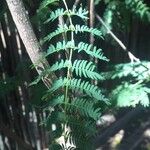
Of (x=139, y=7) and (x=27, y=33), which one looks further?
(x=139, y=7)

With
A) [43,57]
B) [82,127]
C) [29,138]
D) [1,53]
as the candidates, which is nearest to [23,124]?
[29,138]

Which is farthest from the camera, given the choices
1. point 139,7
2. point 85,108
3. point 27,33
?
point 139,7

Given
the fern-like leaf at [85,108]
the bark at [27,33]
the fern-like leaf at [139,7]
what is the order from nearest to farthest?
the fern-like leaf at [85,108] < the bark at [27,33] < the fern-like leaf at [139,7]

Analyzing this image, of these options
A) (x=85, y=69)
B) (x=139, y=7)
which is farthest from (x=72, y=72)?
(x=139, y=7)

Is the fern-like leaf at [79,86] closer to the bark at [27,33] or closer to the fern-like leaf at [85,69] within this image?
the fern-like leaf at [85,69]

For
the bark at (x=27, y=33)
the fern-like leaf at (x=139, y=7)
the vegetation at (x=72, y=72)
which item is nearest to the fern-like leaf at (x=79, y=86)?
the vegetation at (x=72, y=72)

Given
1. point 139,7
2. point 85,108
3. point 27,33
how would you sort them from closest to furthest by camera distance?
point 85,108, point 27,33, point 139,7

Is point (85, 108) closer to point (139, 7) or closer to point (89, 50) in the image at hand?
point (89, 50)

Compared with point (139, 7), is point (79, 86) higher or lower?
lower

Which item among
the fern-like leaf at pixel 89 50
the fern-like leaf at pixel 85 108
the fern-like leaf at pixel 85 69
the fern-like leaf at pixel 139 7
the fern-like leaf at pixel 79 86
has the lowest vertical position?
the fern-like leaf at pixel 85 108
